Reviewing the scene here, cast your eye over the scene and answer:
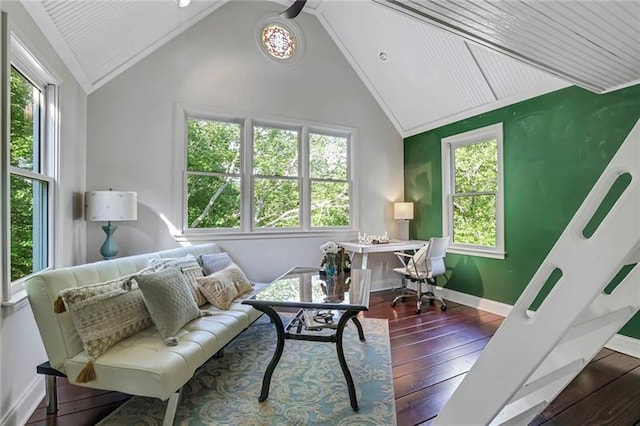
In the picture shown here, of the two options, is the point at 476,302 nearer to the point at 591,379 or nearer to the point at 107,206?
the point at 591,379

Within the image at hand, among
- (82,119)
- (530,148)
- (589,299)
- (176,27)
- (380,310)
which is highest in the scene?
(176,27)

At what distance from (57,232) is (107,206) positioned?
1.37 feet

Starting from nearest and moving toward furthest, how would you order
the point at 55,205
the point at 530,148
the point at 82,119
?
the point at 55,205, the point at 82,119, the point at 530,148

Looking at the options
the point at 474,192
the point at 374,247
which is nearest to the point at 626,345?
the point at 474,192

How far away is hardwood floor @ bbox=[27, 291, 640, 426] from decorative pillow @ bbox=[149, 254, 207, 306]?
2.64 ft

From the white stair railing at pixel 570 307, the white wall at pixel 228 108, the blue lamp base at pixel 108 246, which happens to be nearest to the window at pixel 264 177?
the white wall at pixel 228 108

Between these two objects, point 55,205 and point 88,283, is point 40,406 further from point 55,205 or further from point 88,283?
point 55,205

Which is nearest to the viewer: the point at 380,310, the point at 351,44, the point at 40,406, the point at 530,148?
the point at 40,406

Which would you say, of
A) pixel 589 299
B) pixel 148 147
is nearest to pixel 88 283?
pixel 148 147

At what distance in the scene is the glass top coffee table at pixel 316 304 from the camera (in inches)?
79.0

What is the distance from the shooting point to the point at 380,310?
385cm

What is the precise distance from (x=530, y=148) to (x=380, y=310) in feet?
8.23

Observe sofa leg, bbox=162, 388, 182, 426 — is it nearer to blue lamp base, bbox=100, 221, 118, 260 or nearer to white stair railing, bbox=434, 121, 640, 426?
white stair railing, bbox=434, 121, 640, 426

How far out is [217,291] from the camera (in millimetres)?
2645
